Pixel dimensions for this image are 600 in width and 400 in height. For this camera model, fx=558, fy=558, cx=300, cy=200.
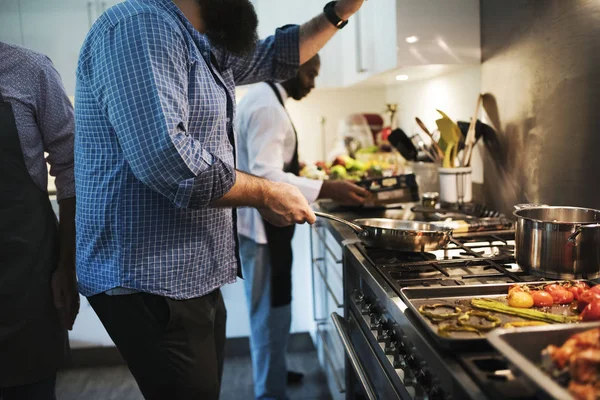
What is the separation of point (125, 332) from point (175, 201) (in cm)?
33

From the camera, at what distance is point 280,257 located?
218cm

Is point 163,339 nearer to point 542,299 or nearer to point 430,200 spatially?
point 542,299

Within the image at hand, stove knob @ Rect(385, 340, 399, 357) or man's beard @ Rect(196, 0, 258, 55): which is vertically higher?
man's beard @ Rect(196, 0, 258, 55)

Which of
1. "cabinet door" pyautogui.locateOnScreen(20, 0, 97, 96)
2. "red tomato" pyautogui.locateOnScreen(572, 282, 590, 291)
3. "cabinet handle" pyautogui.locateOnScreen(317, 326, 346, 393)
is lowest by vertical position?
"cabinet handle" pyautogui.locateOnScreen(317, 326, 346, 393)

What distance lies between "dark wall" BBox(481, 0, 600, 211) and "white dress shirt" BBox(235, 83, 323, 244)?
68cm

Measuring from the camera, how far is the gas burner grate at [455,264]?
3.65 ft

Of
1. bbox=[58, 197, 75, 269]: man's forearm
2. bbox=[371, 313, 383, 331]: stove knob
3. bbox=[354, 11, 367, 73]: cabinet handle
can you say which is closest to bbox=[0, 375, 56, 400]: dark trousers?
bbox=[58, 197, 75, 269]: man's forearm

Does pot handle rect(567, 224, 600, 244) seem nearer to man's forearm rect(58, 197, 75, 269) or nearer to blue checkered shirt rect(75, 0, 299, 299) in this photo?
blue checkered shirt rect(75, 0, 299, 299)

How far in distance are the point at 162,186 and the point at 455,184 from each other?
4.14ft

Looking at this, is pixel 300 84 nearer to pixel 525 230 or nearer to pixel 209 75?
pixel 209 75

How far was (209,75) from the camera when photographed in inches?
46.3

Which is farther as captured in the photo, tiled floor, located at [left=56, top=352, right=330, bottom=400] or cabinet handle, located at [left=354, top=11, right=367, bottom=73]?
cabinet handle, located at [left=354, top=11, right=367, bottom=73]

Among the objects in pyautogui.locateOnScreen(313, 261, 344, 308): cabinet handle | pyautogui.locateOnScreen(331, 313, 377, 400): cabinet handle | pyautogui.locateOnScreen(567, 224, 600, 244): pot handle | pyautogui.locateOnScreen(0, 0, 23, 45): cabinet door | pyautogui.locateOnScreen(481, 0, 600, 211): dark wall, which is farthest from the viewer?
pyautogui.locateOnScreen(0, 0, 23, 45): cabinet door

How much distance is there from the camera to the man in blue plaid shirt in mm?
1004
